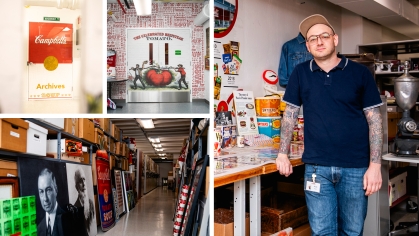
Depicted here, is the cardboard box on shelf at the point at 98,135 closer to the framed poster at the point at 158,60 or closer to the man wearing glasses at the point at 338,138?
the framed poster at the point at 158,60

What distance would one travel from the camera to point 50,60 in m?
1.59

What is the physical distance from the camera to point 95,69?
158 cm

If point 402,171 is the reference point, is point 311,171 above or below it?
above

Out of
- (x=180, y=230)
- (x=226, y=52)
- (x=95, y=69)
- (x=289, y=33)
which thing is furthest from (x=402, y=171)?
(x=95, y=69)

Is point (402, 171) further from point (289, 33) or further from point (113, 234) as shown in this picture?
point (113, 234)

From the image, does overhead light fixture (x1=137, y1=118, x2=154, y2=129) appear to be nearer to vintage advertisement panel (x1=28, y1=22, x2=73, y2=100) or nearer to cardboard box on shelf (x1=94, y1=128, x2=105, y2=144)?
cardboard box on shelf (x1=94, y1=128, x2=105, y2=144)

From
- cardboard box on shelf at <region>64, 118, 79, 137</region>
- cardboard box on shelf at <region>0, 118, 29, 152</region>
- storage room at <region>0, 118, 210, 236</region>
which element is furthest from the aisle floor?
cardboard box on shelf at <region>0, 118, 29, 152</region>

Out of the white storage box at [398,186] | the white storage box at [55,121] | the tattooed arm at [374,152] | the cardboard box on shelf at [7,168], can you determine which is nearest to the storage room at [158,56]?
the white storage box at [55,121]

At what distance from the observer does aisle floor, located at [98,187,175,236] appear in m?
1.92

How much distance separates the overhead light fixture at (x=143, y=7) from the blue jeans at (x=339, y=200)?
1229mm

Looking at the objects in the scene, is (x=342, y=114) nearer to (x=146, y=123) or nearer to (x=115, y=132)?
(x=146, y=123)

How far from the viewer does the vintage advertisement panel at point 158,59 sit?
1.64 meters

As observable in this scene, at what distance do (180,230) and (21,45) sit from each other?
1110 mm

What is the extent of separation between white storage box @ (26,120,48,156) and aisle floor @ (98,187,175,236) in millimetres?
515
